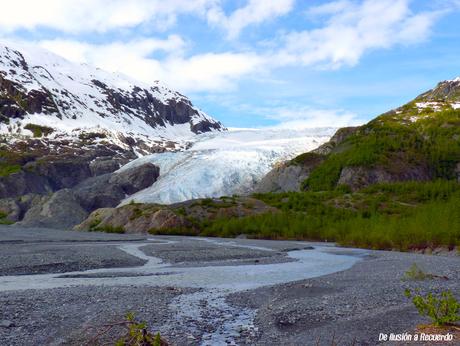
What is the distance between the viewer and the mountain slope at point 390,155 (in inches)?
2744

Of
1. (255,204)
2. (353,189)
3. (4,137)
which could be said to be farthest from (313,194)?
(4,137)

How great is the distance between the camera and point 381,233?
33656 millimetres

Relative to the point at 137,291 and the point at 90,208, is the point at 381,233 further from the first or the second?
the point at 90,208

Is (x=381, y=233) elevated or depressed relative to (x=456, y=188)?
depressed

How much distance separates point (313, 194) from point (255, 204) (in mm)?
6745

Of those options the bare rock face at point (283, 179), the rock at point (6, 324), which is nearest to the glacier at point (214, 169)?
the bare rock face at point (283, 179)

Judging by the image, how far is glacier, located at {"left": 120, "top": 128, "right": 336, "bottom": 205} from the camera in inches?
3159

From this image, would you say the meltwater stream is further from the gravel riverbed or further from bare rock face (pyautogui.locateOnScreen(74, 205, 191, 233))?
bare rock face (pyautogui.locateOnScreen(74, 205, 191, 233))

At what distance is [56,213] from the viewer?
6594 cm

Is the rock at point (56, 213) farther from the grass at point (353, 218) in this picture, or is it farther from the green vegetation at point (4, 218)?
the grass at point (353, 218)

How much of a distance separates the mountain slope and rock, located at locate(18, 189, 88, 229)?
30.9m

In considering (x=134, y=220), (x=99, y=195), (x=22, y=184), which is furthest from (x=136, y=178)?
(x=134, y=220)

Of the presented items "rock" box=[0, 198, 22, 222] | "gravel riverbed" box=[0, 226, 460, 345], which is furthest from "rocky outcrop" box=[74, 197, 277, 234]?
"gravel riverbed" box=[0, 226, 460, 345]

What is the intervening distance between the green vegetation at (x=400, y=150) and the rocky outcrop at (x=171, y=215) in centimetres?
1970
